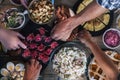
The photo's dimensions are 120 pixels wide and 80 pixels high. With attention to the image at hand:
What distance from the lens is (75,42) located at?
1512 millimetres

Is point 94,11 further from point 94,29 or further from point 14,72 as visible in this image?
point 14,72

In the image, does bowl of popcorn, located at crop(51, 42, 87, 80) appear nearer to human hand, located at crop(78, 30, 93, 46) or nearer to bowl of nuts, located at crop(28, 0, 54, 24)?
human hand, located at crop(78, 30, 93, 46)

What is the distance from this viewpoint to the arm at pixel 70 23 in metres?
1.31

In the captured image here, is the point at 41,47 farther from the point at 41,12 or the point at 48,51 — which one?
the point at 41,12

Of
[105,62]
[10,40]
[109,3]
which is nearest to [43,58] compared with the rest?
[10,40]

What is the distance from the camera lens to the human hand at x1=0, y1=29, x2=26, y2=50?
53.4 inches

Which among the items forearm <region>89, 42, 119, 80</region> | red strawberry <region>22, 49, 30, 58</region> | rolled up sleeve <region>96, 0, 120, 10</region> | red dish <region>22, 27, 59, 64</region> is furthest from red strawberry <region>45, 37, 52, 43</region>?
rolled up sleeve <region>96, 0, 120, 10</region>

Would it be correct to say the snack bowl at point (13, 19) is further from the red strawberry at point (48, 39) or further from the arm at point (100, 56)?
the arm at point (100, 56)

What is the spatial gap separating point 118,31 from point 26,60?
508mm

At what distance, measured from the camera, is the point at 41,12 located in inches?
59.3

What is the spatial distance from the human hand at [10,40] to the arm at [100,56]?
1.04 ft

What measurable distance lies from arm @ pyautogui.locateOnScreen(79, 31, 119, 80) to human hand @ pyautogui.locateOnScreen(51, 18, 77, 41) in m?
0.10

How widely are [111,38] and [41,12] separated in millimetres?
395

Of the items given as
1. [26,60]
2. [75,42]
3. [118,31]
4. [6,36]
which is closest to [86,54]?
[75,42]
